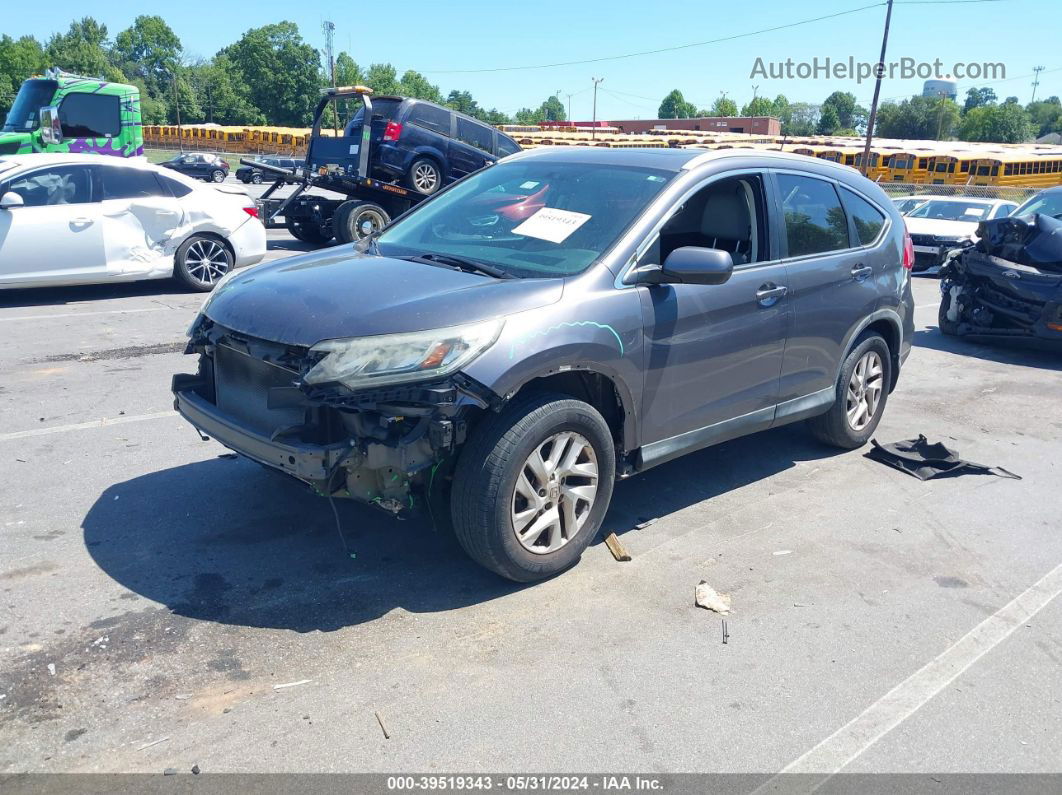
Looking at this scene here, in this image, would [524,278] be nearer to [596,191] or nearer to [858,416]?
[596,191]

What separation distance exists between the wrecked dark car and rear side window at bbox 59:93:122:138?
13.2 m

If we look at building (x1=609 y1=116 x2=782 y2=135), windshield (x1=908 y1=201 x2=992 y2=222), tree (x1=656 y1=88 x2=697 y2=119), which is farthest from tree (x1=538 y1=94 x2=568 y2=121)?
windshield (x1=908 y1=201 x2=992 y2=222)

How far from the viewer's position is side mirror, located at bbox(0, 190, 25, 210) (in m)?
9.30

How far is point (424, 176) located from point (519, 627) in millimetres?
12522

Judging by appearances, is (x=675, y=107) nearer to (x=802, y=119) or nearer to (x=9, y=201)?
(x=802, y=119)

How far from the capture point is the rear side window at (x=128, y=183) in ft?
32.9

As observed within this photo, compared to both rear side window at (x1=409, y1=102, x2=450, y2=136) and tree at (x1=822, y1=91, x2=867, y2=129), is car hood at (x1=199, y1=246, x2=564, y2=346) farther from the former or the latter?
tree at (x1=822, y1=91, x2=867, y2=129)

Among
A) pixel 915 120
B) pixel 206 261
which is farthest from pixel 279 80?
pixel 206 261

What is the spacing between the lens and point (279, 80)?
354ft

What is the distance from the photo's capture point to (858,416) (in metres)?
6.12

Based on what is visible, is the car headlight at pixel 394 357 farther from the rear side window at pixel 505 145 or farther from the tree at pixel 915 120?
the tree at pixel 915 120

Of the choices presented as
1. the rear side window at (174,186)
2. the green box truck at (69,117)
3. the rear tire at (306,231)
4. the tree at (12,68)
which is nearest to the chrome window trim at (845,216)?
the rear side window at (174,186)

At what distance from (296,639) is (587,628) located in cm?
116

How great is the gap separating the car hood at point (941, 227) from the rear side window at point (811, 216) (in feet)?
39.1
